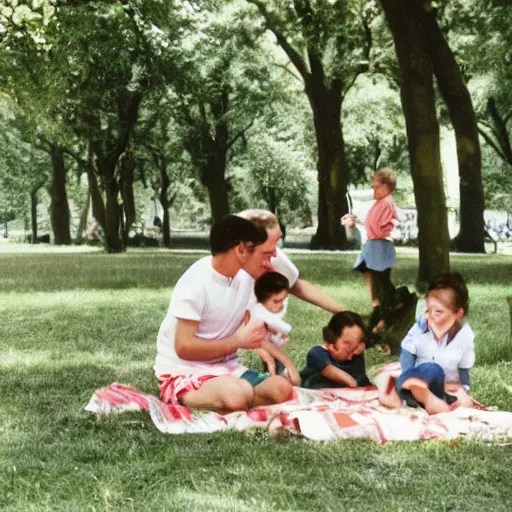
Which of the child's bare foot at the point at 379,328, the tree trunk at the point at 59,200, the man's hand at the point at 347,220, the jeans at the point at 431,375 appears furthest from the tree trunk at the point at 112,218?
the jeans at the point at 431,375

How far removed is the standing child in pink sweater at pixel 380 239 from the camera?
33.2ft

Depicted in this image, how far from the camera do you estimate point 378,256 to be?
1089 centimetres

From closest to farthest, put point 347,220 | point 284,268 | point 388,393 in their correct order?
point 388,393, point 284,268, point 347,220

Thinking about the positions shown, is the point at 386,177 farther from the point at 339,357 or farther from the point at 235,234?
the point at 235,234

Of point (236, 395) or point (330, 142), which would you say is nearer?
point (236, 395)

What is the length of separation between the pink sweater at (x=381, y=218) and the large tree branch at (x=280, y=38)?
61.6 feet

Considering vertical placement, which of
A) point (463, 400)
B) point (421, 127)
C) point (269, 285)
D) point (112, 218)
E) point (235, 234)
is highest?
point (421, 127)

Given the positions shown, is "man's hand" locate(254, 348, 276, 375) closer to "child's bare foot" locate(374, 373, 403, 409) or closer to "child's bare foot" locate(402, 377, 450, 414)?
"child's bare foot" locate(374, 373, 403, 409)

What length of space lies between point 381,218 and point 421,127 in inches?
157

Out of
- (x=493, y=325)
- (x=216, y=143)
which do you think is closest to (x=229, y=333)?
(x=493, y=325)

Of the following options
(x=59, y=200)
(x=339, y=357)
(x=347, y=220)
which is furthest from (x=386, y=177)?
(x=59, y=200)

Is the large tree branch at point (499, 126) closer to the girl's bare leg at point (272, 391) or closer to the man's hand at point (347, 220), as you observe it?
the man's hand at point (347, 220)

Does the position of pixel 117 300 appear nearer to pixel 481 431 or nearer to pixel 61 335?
pixel 61 335

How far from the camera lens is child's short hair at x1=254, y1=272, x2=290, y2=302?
6.79m
